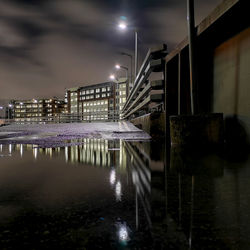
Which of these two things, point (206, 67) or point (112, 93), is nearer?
point (206, 67)

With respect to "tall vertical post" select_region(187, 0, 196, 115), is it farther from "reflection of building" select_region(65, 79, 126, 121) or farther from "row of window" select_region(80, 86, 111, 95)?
"row of window" select_region(80, 86, 111, 95)

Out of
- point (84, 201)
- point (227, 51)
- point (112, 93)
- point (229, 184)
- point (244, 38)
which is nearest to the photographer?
point (84, 201)

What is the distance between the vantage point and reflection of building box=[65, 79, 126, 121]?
9769 centimetres

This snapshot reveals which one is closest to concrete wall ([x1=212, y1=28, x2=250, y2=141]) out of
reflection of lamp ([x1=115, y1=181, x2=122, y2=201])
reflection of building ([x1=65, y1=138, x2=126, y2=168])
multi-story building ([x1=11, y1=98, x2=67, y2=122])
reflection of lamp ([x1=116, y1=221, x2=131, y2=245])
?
reflection of building ([x1=65, y1=138, x2=126, y2=168])

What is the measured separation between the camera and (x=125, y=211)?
45.8 inches

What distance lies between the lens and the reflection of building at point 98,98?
9769cm

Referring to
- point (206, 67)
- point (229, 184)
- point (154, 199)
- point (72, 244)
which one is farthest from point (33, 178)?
point (206, 67)

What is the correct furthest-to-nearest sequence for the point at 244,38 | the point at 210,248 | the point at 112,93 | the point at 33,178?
the point at 112,93 → the point at 244,38 → the point at 33,178 → the point at 210,248

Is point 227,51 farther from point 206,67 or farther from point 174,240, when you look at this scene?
point 174,240

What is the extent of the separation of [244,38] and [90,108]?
4337 inches

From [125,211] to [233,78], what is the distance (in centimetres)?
447

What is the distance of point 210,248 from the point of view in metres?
0.79

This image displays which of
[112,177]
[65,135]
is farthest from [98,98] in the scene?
[112,177]

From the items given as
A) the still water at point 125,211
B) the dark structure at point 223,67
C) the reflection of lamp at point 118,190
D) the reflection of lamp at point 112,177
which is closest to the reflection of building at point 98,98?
the dark structure at point 223,67
